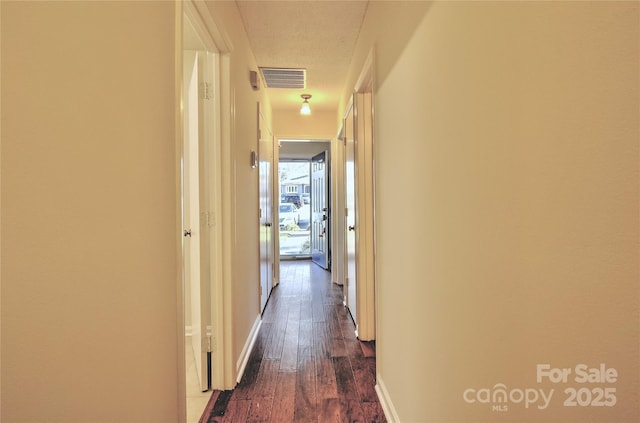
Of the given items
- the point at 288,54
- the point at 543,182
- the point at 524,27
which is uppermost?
the point at 288,54

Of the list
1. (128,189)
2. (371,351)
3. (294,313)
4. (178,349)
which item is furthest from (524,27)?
(294,313)

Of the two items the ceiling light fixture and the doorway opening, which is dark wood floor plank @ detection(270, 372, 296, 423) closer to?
the ceiling light fixture

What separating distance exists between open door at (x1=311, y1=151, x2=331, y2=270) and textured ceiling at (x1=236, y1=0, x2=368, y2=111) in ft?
6.76

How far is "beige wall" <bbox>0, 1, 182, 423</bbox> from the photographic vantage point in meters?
0.59

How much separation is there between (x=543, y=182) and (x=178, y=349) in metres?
1.18

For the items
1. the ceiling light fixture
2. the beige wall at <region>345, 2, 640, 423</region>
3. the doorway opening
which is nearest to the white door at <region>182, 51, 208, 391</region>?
the beige wall at <region>345, 2, 640, 423</region>

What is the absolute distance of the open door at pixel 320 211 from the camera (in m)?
5.18

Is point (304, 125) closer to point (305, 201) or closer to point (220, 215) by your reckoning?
point (220, 215)

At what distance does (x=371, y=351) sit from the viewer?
233 centimetres

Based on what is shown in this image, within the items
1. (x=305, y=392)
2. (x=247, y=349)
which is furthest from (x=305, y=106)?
(x=305, y=392)

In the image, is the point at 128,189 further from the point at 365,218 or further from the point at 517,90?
the point at 365,218

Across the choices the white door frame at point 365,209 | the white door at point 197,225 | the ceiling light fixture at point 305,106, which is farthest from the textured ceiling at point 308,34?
the white door at point 197,225

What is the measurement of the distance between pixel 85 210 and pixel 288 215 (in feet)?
21.7

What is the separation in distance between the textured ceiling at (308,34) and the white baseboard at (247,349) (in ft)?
7.50
